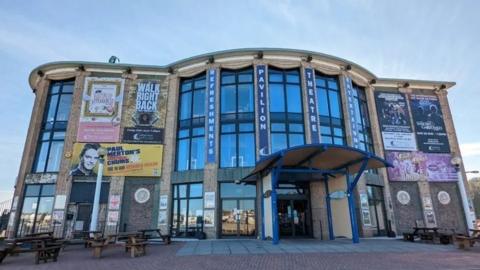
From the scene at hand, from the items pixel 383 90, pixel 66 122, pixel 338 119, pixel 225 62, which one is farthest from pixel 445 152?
pixel 66 122

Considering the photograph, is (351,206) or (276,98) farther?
(276,98)

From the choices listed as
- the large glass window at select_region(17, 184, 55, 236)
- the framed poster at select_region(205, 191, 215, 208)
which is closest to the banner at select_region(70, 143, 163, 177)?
the large glass window at select_region(17, 184, 55, 236)

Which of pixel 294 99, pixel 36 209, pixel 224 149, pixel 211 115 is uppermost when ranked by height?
pixel 294 99

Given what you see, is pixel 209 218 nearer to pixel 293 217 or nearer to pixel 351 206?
pixel 293 217

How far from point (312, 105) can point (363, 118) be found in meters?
5.27

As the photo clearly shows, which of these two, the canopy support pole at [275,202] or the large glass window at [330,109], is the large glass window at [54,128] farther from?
the large glass window at [330,109]

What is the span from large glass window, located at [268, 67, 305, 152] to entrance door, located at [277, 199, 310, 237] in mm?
3416

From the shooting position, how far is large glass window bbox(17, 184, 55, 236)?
17562mm

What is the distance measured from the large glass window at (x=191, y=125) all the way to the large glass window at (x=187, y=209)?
137 centimetres

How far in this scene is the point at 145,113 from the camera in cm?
1994

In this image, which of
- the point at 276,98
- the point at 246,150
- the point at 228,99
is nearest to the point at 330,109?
the point at 276,98

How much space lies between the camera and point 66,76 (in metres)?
20.7

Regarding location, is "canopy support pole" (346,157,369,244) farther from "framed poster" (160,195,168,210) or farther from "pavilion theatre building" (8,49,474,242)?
"framed poster" (160,195,168,210)

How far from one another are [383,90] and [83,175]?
23053 mm
